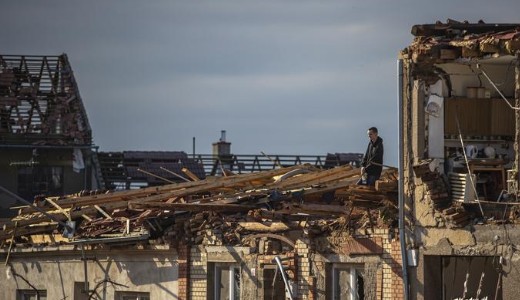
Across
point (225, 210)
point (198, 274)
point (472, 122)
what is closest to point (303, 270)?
point (225, 210)

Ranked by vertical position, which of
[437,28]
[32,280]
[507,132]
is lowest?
[32,280]

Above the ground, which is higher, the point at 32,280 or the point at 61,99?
the point at 61,99

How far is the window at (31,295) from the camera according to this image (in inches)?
1358

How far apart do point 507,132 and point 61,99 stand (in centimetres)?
4240

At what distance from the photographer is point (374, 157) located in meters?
26.6

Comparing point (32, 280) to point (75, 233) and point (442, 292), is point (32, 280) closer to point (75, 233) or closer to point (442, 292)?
point (75, 233)

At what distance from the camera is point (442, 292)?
24.7 metres

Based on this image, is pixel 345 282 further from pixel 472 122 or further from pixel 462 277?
pixel 472 122

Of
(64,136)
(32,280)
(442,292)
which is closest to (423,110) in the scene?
(442,292)

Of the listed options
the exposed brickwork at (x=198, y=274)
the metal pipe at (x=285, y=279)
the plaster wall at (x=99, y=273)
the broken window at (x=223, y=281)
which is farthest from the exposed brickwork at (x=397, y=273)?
the plaster wall at (x=99, y=273)

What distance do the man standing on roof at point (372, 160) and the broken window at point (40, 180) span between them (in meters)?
38.1

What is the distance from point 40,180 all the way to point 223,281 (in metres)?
36.0

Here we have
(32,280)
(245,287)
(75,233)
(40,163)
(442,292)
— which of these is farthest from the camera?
(40,163)

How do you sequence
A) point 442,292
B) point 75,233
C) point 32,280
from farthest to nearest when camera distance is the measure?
1. point 32,280
2. point 75,233
3. point 442,292
